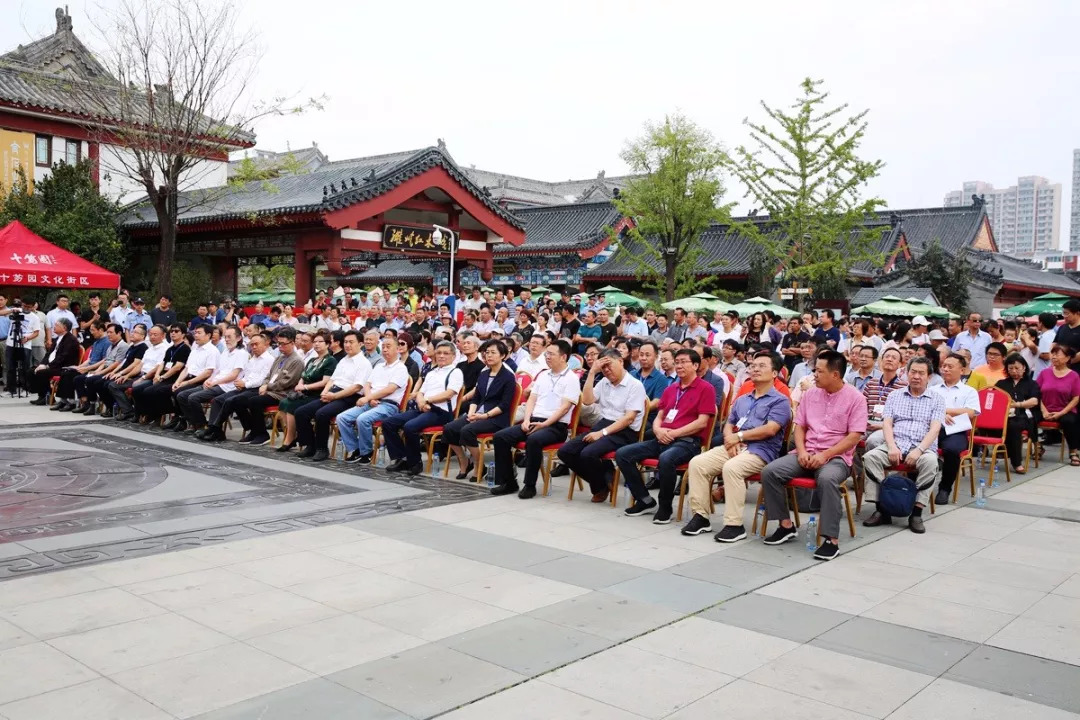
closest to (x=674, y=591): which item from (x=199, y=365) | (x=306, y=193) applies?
(x=199, y=365)

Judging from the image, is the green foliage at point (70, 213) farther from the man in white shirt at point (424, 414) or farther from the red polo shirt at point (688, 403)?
the red polo shirt at point (688, 403)

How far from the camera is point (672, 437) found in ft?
23.7

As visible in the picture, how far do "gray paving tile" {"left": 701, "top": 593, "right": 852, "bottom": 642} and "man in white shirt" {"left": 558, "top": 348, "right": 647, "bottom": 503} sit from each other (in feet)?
8.74

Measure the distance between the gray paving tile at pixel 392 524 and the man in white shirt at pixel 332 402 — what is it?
9.59ft

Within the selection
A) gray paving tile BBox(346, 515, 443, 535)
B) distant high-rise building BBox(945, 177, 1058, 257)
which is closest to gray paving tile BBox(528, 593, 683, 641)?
gray paving tile BBox(346, 515, 443, 535)

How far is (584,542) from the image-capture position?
6.50 metres

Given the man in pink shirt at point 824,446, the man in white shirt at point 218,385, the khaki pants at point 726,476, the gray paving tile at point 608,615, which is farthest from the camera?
the man in white shirt at point 218,385

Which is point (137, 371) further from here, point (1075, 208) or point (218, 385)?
point (1075, 208)

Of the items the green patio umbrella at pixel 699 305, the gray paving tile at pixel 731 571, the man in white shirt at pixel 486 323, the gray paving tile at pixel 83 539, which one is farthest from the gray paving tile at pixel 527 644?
the green patio umbrella at pixel 699 305

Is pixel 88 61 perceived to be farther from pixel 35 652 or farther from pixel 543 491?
pixel 35 652

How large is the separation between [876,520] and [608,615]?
338cm

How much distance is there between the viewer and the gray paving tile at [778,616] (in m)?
4.66

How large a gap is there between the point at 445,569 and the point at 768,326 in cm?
1104

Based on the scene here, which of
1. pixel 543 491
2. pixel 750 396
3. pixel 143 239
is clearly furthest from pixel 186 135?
pixel 750 396
